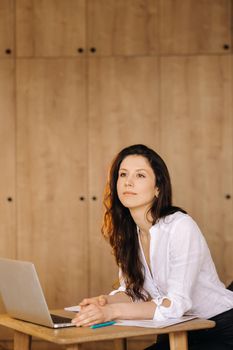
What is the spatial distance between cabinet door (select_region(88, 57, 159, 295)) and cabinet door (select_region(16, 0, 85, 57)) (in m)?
0.32

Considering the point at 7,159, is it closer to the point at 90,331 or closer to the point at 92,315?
the point at 92,315

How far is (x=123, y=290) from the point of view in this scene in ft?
10.6

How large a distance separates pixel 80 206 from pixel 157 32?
54.3 inches

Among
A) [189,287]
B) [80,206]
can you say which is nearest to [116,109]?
[80,206]

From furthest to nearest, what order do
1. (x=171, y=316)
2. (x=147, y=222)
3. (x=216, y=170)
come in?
(x=216, y=170)
(x=147, y=222)
(x=171, y=316)

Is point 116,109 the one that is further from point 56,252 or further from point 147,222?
point 147,222

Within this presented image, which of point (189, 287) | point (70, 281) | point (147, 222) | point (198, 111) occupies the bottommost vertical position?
point (70, 281)

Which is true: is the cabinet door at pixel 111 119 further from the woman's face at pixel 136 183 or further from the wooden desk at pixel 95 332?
the wooden desk at pixel 95 332

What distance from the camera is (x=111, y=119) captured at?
5.48 meters

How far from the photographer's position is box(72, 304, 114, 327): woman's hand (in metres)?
2.63

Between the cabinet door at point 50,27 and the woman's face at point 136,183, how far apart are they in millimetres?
2424

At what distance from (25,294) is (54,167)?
9.17 feet

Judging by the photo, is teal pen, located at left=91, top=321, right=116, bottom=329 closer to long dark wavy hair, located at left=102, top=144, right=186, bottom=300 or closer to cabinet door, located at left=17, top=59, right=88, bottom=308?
long dark wavy hair, located at left=102, top=144, right=186, bottom=300

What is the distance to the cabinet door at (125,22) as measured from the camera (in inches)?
216
